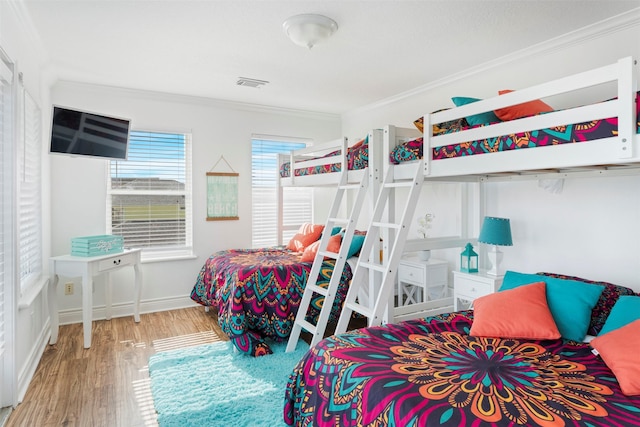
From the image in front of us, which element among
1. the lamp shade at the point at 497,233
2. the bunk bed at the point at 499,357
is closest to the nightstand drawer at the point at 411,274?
the lamp shade at the point at 497,233

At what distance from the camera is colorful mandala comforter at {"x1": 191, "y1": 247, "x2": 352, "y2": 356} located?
3121 mm

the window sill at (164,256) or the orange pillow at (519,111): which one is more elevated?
the orange pillow at (519,111)

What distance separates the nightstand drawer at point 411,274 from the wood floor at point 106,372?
6.00ft

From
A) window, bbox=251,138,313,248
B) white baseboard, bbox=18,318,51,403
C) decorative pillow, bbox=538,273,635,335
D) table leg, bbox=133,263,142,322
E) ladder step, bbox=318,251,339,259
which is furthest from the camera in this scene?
window, bbox=251,138,313,248

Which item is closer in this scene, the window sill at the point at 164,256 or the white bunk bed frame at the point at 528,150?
the white bunk bed frame at the point at 528,150

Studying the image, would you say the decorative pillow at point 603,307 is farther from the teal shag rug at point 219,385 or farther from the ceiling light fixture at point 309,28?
the ceiling light fixture at point 309,28

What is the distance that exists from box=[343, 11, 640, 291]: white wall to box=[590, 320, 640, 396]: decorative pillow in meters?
0.98

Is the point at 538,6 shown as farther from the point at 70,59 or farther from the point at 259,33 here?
the point at 70,59

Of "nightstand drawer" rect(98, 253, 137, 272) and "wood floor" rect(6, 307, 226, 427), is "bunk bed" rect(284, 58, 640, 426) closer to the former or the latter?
"wood floor" rect(6, 307, 226, 427)

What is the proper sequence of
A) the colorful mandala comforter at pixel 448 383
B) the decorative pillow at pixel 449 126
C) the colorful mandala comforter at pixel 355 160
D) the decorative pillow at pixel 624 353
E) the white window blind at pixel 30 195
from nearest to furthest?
the colorful mandala comforter at pixel 448 383
the decorative pillow at pixel 624 353
the decorative pillow at pixel 449 126
the white window blind at pixel 30 195
the colorful mandala comforter at pixel 355 160

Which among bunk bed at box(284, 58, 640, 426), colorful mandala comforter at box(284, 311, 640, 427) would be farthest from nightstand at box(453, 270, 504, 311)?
colorful mandala comforter at box(284, 311, 640, 427)

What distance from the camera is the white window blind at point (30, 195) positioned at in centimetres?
275

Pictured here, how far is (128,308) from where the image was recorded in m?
4.17

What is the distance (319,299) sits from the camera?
3.43m
